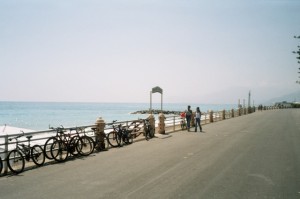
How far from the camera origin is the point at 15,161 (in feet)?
29.4

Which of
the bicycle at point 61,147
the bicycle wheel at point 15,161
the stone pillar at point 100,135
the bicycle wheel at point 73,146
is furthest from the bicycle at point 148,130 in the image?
the bicycle wheel at point 15,161

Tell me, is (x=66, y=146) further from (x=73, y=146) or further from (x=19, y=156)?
(x=19, y=156)

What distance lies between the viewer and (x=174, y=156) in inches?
445

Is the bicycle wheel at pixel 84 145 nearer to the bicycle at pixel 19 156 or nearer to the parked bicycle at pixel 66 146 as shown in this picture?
the parked bicycle at pixel 66 146

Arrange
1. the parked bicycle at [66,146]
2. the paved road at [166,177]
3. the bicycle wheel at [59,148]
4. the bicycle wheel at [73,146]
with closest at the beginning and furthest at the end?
the paved road at [166,177] < the bicycle wheel at [59,148] < the parked bicycle at [66,146] < the bicycle wheel at [73,146]

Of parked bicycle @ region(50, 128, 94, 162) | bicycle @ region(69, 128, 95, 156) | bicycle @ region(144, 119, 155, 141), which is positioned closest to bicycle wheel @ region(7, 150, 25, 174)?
parked bicycle @ region(50, 128, 94, 162)

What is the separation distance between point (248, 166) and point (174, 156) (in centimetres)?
284

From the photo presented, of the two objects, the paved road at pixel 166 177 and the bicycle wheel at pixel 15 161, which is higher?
the bicycle wheel at pixel 15 161

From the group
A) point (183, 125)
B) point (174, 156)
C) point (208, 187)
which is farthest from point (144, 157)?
point (183, 125)

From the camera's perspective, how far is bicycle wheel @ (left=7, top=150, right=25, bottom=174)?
870 cm

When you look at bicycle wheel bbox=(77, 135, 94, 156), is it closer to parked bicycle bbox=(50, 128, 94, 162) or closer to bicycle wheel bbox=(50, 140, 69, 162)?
parked bicycle bbox=(50, 128, 94, 162)

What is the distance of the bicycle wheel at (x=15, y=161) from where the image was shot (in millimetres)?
8695

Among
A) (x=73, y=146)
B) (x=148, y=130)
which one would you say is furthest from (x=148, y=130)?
(x=73, y=146)

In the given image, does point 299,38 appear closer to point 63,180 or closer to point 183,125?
point 183,125
